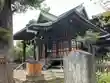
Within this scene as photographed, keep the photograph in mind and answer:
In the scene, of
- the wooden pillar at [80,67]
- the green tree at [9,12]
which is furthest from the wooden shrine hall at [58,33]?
the wooden pillar at [80,67]

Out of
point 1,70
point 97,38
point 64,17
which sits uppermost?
point 64,17

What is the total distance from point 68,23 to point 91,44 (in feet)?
8.27

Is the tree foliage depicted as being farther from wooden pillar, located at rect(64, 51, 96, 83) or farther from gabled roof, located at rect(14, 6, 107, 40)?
wooden pillar, located at rect(64, 51, 96, 83)

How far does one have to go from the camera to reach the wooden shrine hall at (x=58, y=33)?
19.4 m

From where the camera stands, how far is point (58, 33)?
2112 cm

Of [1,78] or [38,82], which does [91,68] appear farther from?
[38,82]

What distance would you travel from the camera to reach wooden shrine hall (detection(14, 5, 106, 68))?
19.4m

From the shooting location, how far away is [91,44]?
20562 mm

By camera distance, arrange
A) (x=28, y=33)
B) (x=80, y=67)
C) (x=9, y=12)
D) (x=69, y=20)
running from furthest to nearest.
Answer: (x=28, y=33) → (x=9, y=12) → (x=69, y=20) → (x=80, y=67)

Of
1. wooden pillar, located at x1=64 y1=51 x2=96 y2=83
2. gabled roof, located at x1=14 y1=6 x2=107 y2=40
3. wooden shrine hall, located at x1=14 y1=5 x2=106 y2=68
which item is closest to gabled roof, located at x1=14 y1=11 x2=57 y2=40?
wooden shrine hall, located at x1=14 y1=5 x2=106 y2=68

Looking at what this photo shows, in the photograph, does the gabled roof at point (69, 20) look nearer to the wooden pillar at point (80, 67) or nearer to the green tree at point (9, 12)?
the green tree at point (9, 12)

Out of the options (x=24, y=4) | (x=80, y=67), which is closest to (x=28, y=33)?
(x=24, y=4)

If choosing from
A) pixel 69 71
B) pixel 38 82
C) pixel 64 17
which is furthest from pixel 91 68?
pixel 64 17

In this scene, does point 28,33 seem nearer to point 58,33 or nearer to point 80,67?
point 58,33
